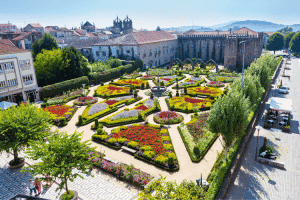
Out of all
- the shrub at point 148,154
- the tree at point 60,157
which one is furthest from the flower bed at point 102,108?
the tree at point 60,157

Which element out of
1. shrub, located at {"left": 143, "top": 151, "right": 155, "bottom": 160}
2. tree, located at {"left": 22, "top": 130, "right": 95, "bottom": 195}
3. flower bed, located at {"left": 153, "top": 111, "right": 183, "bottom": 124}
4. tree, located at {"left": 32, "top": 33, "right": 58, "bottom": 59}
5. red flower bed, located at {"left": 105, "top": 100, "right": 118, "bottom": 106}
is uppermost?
tree, located at {"left": 32, "top": 33, "right": 58, "bottom": 59}

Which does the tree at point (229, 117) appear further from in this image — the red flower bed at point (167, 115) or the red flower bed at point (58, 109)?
the red flower bed at point (58, 109)

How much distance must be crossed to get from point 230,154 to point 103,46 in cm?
5645

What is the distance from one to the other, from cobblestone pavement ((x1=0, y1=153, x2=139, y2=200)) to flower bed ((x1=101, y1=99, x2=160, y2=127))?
31.1ft

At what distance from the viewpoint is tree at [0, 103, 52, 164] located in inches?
696

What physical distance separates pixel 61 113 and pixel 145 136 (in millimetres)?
14934

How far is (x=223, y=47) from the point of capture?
7481 cm

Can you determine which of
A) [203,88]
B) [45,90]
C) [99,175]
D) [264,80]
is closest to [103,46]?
[45,90]

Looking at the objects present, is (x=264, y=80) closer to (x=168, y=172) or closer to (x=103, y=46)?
(x=168, y=172)

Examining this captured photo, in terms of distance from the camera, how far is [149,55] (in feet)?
224

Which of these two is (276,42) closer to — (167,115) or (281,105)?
(281,105)

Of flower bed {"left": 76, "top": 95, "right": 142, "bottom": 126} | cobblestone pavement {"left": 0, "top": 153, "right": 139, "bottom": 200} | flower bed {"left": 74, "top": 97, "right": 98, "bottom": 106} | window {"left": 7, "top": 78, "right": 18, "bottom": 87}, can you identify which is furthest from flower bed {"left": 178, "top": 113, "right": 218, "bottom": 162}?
window {"left": 7, "top": 78, "right": 18, "bottom": 87}

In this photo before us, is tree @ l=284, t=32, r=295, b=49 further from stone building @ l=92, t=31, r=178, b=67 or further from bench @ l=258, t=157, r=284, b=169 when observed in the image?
bench @ l=258, t=157, r=284, b=169

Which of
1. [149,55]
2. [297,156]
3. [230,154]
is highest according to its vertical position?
[149,55]
